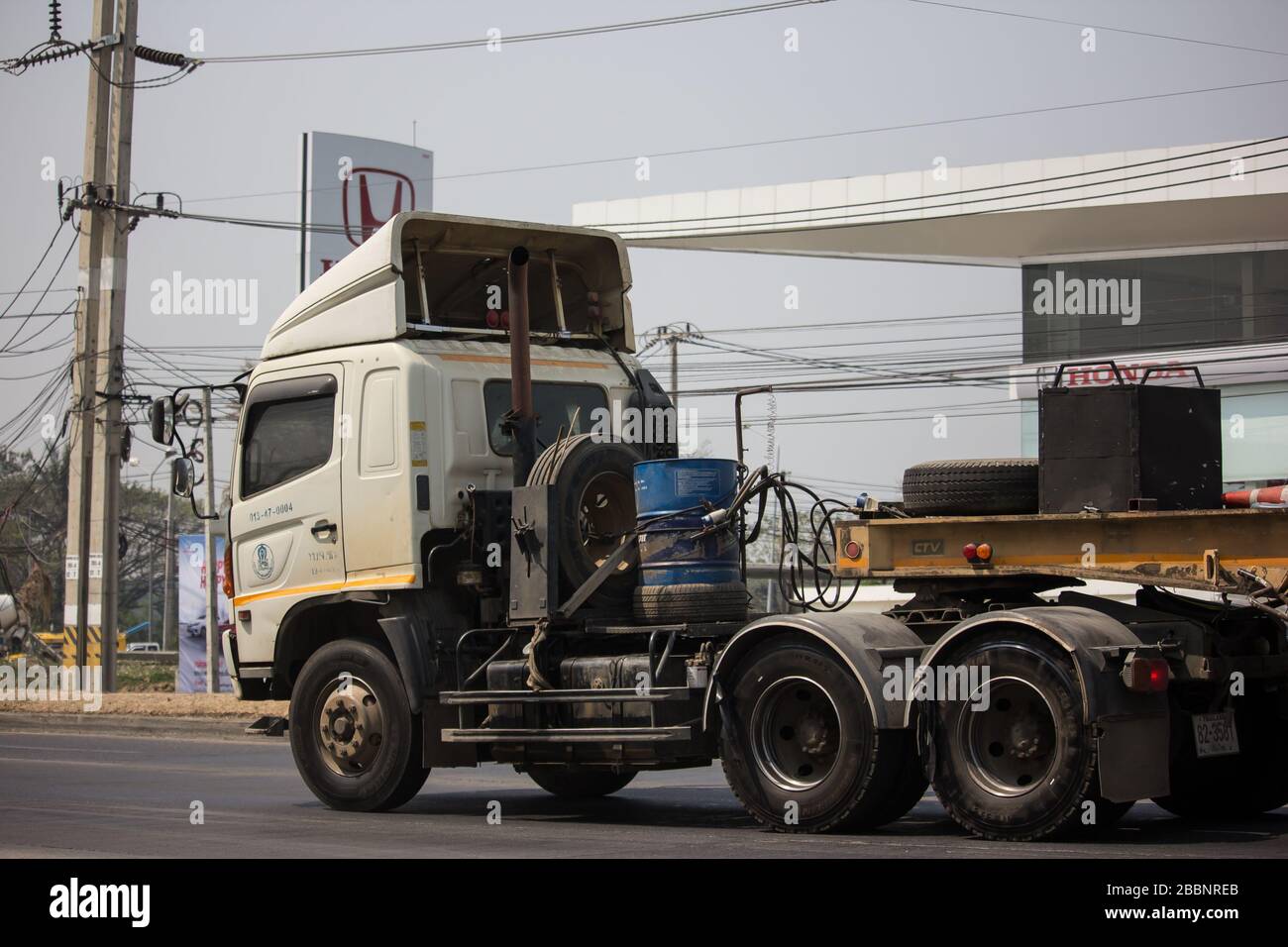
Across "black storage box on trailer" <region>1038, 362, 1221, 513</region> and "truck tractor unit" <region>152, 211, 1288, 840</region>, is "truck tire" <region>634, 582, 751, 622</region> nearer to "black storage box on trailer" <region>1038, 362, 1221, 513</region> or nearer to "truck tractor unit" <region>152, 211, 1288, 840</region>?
"truck tractor unit" <region>152, 211, 1288, 840</region>

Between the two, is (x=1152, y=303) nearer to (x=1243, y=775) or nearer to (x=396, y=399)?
(x=1243, y=775)

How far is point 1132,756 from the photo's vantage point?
27.9 feet

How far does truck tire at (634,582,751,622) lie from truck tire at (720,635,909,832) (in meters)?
0.76

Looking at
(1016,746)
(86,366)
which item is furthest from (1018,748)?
(86,366)

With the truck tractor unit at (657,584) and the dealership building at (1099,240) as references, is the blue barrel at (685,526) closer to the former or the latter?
the truck tractor unit at (657,584)

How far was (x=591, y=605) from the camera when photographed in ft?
36.4

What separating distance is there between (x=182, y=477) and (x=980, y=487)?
20.4 ft

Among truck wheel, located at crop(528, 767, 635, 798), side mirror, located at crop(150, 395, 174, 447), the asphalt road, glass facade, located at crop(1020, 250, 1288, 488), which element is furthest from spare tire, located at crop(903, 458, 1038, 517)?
glass facade, located at crop(1020, 250, 1288, 488)

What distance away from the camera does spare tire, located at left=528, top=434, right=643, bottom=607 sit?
11.1 m

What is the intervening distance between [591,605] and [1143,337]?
3201 cm

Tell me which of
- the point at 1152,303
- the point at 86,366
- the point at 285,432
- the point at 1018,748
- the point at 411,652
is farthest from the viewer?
the point at 1152,303
